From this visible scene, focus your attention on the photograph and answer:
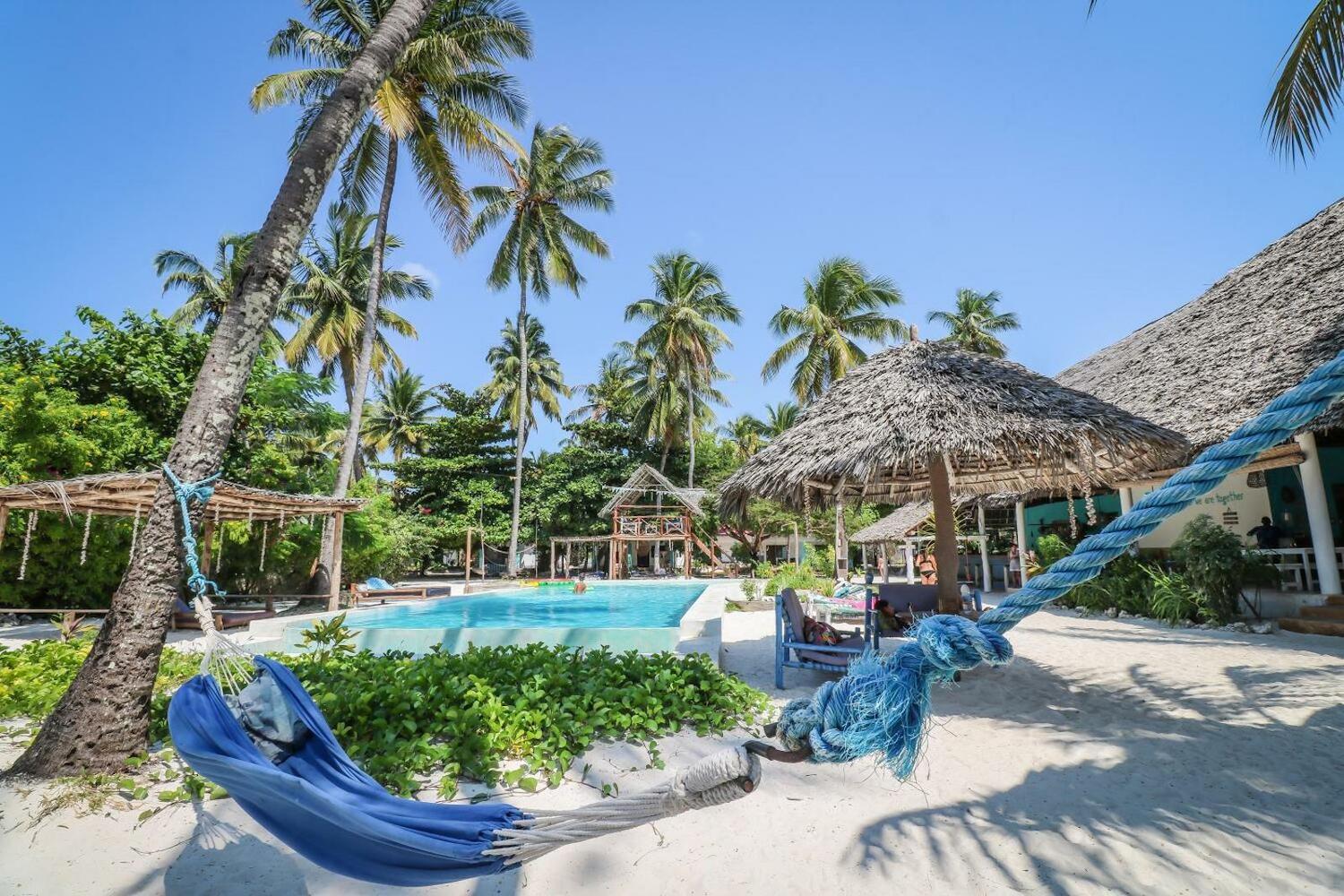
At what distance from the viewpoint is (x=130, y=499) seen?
7715mm

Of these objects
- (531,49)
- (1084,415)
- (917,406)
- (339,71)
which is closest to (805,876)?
(917,406)

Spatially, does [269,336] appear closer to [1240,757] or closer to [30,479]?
[30,479]

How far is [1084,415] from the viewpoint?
15.9 feet

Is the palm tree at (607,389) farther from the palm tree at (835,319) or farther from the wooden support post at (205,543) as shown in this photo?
the wooden support post at (205,543)

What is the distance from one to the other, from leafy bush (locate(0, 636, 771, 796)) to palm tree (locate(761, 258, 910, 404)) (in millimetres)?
16227

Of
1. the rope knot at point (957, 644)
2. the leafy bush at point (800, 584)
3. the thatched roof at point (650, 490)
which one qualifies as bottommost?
the leafy bush at point (800, 584)

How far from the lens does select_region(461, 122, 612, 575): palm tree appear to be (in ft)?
61.1

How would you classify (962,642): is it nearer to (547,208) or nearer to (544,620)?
(544,620)

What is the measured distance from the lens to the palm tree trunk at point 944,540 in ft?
17.8

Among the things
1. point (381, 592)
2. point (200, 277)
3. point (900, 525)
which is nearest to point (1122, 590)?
point (900, 525)

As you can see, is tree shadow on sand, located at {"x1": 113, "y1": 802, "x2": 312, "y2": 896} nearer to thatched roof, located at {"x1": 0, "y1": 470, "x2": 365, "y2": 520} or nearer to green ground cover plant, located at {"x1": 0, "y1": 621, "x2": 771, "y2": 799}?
green ground cover plant, located at {"x1": 0, "y1": 621, "x2": 771, "y2": 799}

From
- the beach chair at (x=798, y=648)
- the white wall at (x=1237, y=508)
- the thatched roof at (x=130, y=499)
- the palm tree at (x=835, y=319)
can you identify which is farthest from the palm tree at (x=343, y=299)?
the white wall at (x=1237, y=508)

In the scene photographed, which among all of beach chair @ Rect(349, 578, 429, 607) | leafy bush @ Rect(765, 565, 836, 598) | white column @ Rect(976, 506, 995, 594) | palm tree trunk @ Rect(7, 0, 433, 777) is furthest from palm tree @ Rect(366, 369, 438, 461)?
palm tree trunk @ Rect(7, 0, 433, 777)

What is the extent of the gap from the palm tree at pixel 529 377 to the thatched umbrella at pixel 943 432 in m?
20.2
